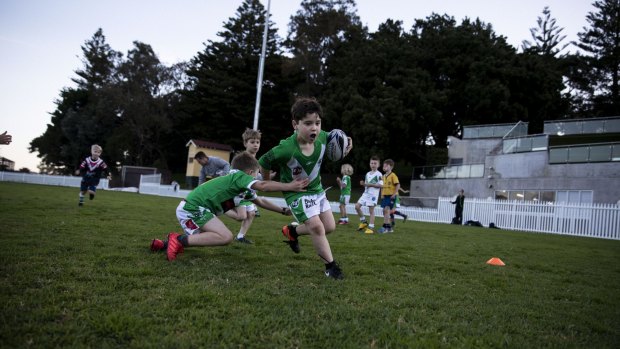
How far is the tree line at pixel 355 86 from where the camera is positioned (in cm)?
3697

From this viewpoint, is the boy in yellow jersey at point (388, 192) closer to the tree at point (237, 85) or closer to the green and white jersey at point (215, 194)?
the green and white jersey at point (215, 194)

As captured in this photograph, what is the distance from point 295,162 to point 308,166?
0.16 m

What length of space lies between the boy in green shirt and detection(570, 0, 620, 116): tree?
166 feet

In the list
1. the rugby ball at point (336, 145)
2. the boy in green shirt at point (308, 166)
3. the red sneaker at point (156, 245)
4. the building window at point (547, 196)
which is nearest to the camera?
the boy in green shirt at point (308, 166)

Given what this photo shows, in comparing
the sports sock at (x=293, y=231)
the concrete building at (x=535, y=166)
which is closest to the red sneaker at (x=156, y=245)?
the sports sock at (x=293, y=231)

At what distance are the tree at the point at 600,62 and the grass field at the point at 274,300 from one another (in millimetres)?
48769

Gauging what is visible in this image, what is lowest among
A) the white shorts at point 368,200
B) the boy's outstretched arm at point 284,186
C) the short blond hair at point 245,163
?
the white shorts at point 368,200

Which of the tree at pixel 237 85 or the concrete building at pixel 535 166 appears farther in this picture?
the tree at pixel 237 85

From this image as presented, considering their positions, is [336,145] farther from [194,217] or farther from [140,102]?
[140,102]

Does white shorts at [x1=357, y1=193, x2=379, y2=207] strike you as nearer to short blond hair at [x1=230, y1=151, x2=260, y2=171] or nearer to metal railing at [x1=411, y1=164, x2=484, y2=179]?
short blond hair at [x1=230, y1=151, x2=260, y2=171]

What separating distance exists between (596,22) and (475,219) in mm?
41968

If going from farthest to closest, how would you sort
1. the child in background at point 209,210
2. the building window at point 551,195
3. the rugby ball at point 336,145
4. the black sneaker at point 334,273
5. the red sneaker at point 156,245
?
the building window at point 551,195 < the red sneaker at point 156,245 < the child in background at point 209,210 < the rugby ball at point 336,145 < the black sneaker at point 334,273

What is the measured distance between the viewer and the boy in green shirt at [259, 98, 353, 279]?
4691mm

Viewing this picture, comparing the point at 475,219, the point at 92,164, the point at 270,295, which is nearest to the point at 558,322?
the point at 270,295
